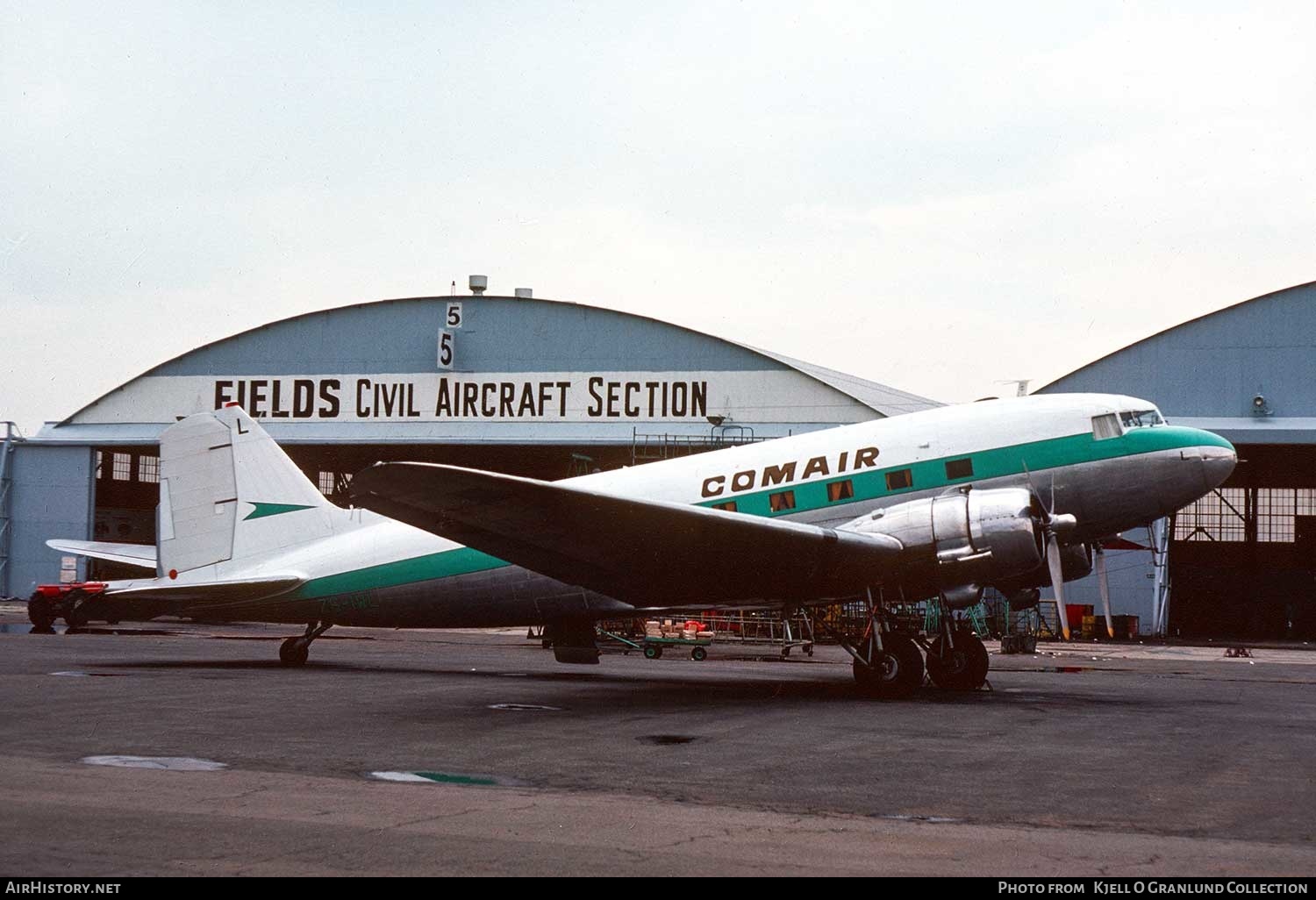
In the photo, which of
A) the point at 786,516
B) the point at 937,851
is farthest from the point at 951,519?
the point at 937,851

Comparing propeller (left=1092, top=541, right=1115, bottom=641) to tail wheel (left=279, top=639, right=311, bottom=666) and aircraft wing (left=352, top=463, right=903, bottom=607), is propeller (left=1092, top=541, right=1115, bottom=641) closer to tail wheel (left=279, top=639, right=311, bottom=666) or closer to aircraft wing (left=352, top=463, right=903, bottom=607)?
aircraft wing (left=352, top=463, right=903, bottom=607)

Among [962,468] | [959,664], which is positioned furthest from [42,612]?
[962,468]

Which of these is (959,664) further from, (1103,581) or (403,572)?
(403,572)

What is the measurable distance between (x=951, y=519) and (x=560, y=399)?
3474 cm

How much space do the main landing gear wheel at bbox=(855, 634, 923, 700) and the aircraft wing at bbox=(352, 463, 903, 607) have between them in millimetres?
1074

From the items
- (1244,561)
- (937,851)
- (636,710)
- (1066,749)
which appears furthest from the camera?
(1244,561)

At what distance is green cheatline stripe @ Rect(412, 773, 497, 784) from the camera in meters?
11.3

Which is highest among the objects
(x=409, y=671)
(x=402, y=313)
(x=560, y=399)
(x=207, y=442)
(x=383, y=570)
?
(x=402, y=313)

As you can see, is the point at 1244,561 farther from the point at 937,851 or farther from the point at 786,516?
the point at 937,851

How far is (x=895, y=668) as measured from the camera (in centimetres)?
2031

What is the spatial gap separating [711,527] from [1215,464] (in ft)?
29.2

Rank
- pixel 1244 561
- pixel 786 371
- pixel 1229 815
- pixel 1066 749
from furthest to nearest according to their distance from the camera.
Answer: pixel 1244 561 < pixel 786 371 < pixel 1066 749 < pixel 1229 815

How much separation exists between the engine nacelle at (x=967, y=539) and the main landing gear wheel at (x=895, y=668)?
1020 mm

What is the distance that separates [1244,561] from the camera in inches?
2569
